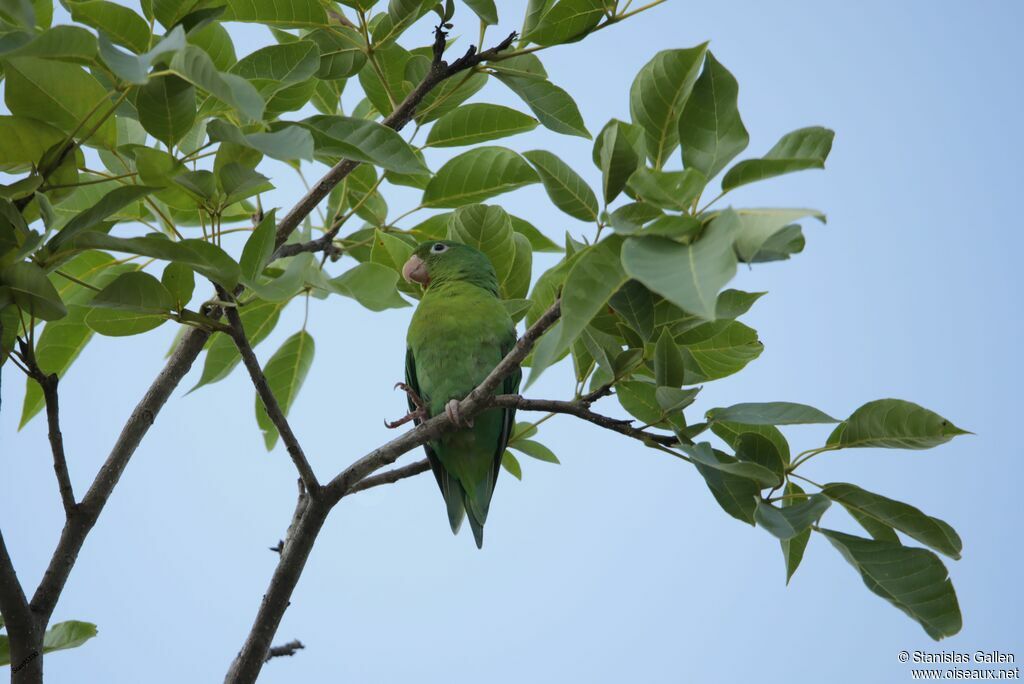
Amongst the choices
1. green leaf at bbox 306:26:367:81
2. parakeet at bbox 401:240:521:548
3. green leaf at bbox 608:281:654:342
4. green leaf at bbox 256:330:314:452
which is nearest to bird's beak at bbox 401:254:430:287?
parakeet at bbox 401:240:521:548

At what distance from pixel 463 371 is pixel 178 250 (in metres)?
1.69

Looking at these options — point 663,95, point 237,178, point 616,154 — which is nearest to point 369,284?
point 237,178

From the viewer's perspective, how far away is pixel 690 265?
3.91ft

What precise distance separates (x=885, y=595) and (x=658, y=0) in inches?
49.5

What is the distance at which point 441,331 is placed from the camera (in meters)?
3.26

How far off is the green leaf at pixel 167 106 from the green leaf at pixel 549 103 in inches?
32.5

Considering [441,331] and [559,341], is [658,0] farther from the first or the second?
[441,331]

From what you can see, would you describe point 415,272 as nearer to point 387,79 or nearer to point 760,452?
point 387,79

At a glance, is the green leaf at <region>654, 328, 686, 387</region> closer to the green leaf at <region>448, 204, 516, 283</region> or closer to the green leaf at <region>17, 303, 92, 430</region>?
the green leaf at <region>448, 204, 516, 283</region>

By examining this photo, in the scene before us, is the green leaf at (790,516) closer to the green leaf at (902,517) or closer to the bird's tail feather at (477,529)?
the green leaf at (902,517)

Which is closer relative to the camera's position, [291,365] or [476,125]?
[476,125]

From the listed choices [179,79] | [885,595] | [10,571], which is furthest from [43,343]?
[885,595]

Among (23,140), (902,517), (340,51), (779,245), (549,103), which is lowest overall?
(902,517)

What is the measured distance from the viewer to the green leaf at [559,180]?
1.68 metres
